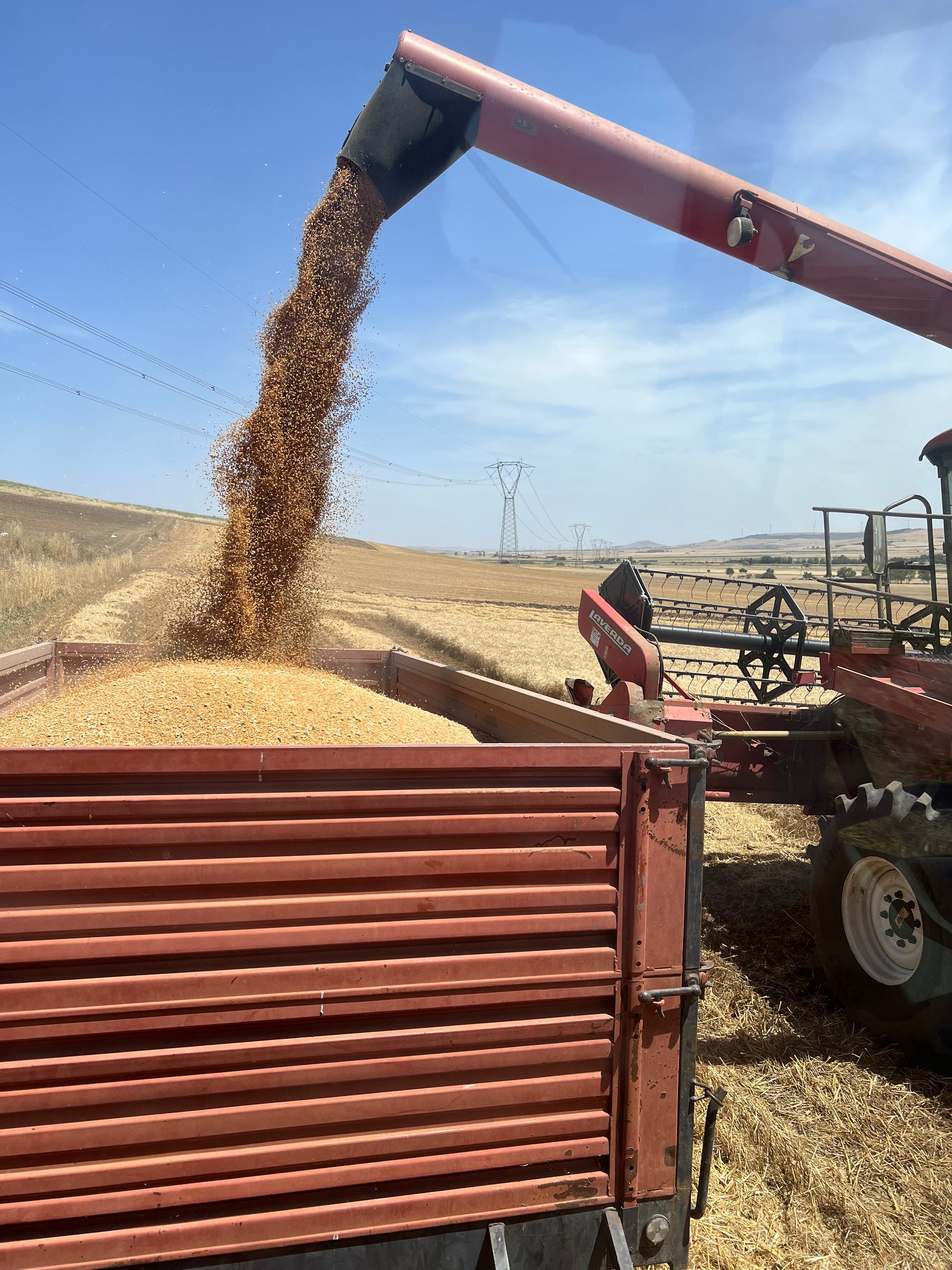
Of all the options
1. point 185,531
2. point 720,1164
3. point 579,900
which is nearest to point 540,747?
point 579,900

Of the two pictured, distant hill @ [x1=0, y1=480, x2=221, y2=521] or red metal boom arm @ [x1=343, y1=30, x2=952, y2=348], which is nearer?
Result: red metal boom arm @ [x1=343, y1=30, x2=952, y2=348]

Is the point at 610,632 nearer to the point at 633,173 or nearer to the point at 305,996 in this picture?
the point at 633,173

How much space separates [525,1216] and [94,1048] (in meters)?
0.98

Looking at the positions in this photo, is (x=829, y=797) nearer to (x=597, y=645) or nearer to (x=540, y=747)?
(x=597, y=645)

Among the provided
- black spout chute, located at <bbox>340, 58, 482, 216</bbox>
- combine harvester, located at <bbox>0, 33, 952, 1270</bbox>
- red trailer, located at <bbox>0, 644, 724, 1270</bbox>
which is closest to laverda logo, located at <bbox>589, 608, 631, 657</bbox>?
combine harvester, located at <bbox>0, 33, 952, 1270</bbox>

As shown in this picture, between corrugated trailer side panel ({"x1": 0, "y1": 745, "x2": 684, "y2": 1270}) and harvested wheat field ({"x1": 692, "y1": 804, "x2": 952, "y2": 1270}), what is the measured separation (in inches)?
42.7

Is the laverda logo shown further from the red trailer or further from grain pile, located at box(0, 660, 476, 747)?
the red trailer

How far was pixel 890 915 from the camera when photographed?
363cm

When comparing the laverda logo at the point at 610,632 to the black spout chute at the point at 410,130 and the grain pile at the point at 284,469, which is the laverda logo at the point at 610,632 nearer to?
the grain pile at the point at 284,469

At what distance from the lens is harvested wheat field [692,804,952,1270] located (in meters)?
2.58

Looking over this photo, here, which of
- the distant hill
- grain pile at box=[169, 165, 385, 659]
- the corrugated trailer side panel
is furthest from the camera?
the distant hill

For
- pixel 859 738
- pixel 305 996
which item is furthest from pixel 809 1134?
pixel 305 996

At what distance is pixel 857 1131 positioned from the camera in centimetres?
306

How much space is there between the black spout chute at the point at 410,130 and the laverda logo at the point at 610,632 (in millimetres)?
2605
